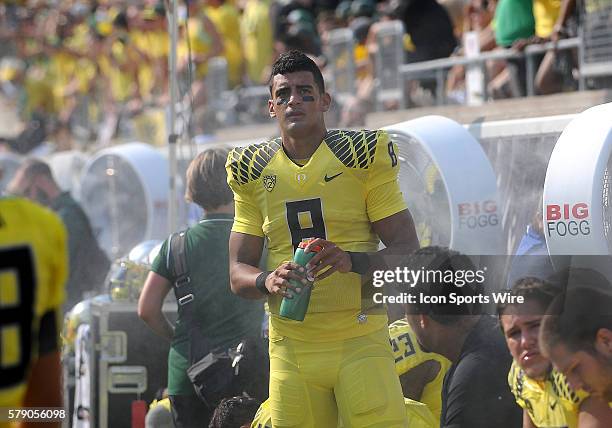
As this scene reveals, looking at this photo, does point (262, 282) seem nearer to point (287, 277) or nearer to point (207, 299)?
point (287, 277)

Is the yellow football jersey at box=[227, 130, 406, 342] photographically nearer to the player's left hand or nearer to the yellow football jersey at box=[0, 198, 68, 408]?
the player's left hand

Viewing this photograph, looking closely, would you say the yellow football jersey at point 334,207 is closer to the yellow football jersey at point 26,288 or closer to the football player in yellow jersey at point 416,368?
the football player in yellow jersey at point 416,368

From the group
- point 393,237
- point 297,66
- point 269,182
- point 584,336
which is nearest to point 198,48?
point 297,66

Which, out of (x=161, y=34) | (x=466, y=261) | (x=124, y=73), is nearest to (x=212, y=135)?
(x=161, y=34)

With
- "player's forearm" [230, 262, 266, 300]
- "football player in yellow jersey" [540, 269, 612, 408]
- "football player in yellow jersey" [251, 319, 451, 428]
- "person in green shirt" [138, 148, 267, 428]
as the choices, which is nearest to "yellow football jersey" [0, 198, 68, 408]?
"player's forearm" [230, 262, 266, 300]

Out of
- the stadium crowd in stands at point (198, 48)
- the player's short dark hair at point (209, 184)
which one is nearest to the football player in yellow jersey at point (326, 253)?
the player's short dark hair at point (209, 184)

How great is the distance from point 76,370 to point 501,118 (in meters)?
2.57

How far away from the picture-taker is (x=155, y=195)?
29.5ft

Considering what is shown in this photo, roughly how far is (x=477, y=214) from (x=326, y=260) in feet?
5.54

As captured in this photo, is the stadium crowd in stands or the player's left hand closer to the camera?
the player's left hand

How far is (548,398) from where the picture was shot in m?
4.24

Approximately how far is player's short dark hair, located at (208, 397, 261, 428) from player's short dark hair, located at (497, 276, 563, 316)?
3.81 feet

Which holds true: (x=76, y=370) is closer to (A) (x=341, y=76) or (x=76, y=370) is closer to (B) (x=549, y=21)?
(B) (x=549, y=21)

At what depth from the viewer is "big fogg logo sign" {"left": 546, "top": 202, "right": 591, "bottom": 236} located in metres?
4.95
